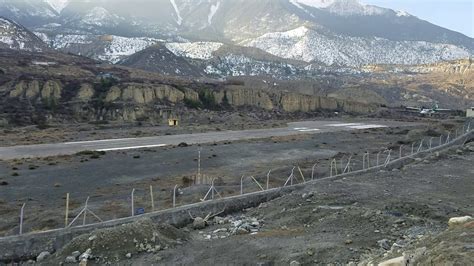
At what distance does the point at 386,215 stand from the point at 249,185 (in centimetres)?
974

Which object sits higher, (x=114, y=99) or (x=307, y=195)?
(x=114, y=99)

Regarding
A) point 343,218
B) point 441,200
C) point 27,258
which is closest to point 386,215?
point 343,218

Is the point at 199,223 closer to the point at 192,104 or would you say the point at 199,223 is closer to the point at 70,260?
the point at 70,260

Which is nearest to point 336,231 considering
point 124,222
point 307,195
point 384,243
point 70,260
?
point 384,243

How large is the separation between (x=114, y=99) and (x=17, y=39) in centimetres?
10926

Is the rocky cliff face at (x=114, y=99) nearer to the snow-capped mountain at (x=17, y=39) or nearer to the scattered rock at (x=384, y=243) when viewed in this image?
the scattered rock at (x=384, y=243)

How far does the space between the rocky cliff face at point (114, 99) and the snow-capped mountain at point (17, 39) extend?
3583 inches

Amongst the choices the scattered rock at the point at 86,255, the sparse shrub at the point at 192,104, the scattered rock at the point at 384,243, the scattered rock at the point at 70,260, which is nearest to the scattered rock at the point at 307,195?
the scattered rock at the point at 384,243

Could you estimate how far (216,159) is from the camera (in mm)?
42844

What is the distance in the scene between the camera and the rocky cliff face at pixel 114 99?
83.5m

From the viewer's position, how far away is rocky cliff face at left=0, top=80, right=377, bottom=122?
83456 mm

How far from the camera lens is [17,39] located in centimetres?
18062

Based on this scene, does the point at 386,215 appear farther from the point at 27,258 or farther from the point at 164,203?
the point at 27,258

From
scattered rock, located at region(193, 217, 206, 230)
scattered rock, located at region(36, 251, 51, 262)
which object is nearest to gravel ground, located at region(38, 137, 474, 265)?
scattered rock, located at region(193, 217, 206, 230)
